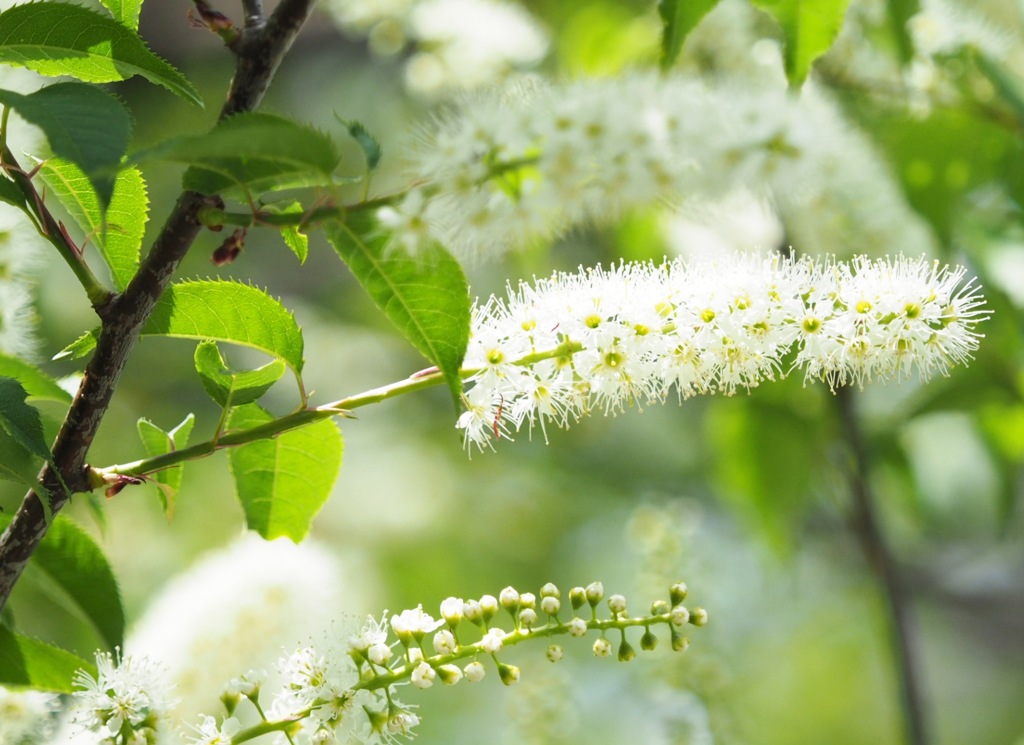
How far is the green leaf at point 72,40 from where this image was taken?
25.9 inches

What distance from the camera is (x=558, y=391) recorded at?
788mm

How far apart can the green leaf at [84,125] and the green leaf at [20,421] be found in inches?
6.6

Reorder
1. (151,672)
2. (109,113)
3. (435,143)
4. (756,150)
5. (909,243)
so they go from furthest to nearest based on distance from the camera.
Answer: (909,243), (756,150), (435,143), (151,672), (109,113)

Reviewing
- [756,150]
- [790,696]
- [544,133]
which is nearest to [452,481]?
[790,696]

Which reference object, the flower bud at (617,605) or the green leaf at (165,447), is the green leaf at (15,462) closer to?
the green leaf at (165,447)

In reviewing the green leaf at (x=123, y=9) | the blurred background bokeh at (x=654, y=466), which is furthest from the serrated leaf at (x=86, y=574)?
the green leaf at (x=123, y=9)

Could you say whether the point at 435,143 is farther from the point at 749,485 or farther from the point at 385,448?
the point at 385,448

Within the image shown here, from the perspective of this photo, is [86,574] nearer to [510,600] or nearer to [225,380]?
[225,380]

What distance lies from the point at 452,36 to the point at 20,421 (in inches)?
57.9

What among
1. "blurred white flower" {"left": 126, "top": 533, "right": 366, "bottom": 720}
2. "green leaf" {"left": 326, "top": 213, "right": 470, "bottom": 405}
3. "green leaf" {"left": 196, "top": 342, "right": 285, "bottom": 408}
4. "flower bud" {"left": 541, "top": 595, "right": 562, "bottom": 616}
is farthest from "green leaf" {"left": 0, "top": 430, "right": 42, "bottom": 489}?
"blurred white flower" {"left": 126, "top": 533, "right": 366, "bottom": 720}

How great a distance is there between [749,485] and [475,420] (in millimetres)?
959

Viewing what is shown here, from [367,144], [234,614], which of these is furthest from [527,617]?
[234,614]

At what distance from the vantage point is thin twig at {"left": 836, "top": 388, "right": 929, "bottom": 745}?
5.01ft

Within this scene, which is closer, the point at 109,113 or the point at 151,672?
the point at 109,113
